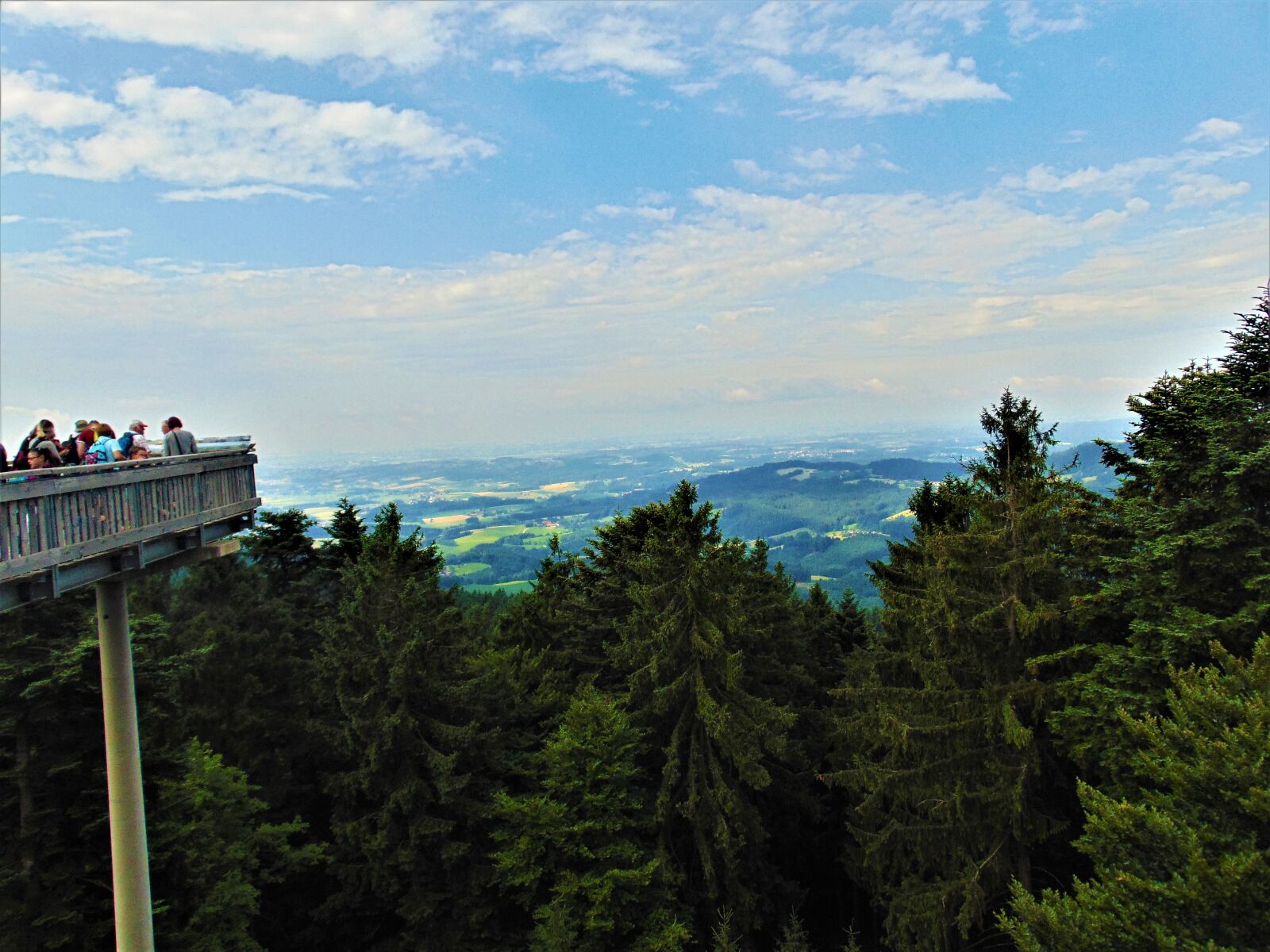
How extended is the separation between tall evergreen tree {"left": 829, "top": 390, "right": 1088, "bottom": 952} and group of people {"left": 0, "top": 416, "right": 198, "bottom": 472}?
1471cm

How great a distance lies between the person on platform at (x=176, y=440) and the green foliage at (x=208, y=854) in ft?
24.9

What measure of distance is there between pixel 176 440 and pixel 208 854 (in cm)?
1021

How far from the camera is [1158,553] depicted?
13523 millimetres

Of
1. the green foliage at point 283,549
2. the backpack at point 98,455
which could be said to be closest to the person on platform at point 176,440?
the backpack at point 98,455

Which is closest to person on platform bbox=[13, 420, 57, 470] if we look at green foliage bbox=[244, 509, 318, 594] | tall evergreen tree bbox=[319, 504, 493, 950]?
tall evergreen tree bbox=[319, 504, 493, 950]

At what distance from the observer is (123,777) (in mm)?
10883

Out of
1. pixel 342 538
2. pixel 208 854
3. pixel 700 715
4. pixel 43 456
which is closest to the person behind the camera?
pixel 43 456

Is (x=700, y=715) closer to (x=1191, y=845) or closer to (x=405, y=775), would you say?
(x=405, y=775)

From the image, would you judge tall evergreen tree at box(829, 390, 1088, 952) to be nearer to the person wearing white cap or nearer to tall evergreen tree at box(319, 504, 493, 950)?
tall evergreen tree at box(319, 504, 493, 950)

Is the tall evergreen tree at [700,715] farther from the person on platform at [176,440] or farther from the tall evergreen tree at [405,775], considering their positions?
the person on platform at [176,440]

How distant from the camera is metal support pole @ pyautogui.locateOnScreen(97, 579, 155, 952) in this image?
35.2 ft

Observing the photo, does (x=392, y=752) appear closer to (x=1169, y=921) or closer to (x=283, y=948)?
(x=283, y=948)

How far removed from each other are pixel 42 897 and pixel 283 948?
29.8 ft

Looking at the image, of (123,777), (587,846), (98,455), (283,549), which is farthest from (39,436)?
(283,549)
